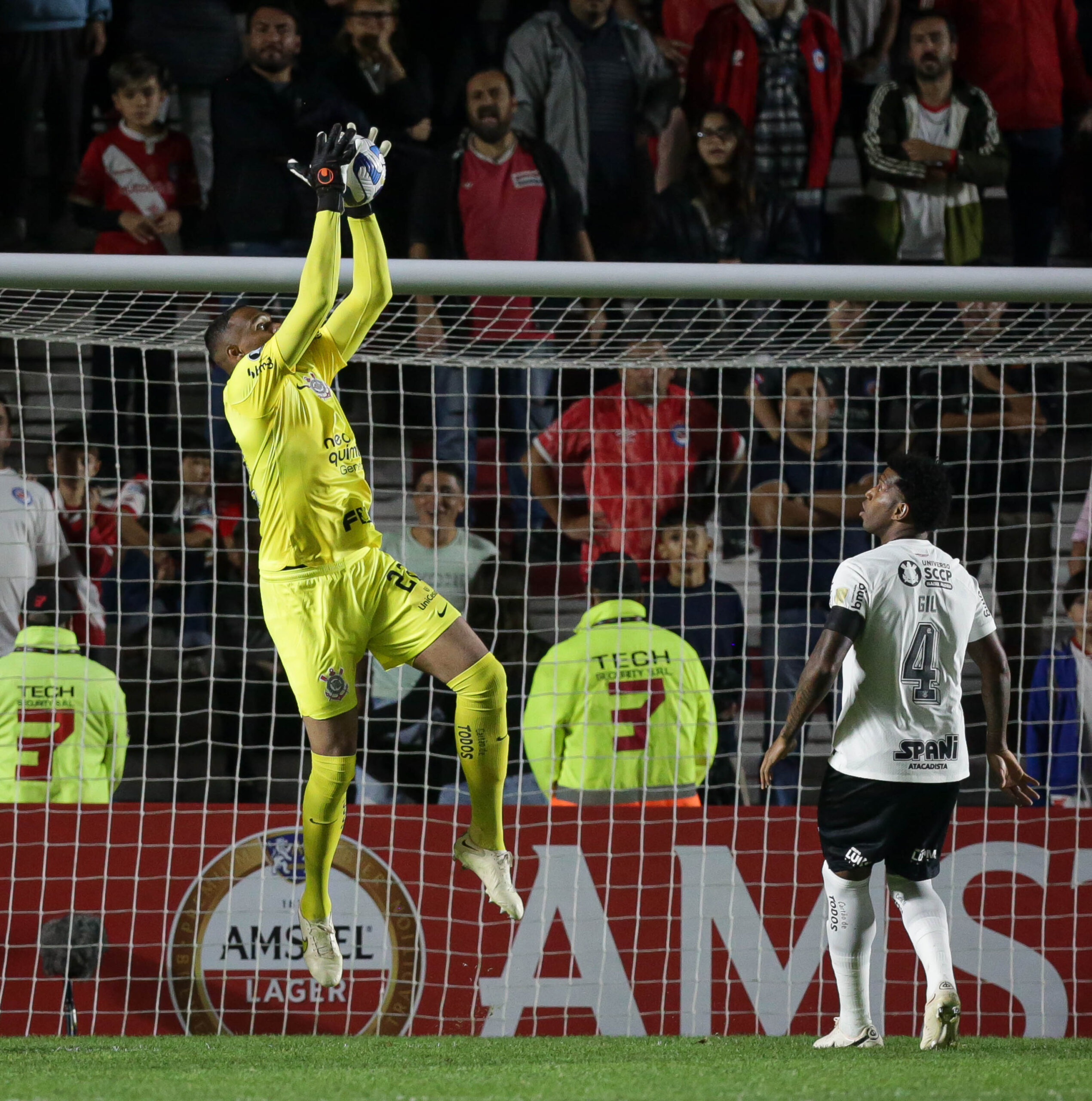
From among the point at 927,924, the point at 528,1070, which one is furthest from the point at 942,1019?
the point at 528,1070

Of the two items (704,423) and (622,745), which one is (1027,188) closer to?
(704,423)

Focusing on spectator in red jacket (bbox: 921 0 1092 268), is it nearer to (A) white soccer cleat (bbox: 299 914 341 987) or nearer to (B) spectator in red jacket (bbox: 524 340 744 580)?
(B) spectator in red jacket (bbox: 524 340 744 580)

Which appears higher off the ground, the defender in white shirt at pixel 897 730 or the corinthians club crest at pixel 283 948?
the defender in white shirt at pixel 897 730

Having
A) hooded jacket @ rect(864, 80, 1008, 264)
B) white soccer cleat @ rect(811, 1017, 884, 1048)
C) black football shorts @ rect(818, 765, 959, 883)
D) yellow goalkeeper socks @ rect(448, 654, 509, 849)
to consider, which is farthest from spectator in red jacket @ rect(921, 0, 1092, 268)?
yellow goalkeeper socks @ rect(448, 654, 509, 849)

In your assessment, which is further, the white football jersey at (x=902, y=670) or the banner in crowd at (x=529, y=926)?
the banner in crowd at (x=529, y=926)

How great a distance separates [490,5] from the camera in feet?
31.6

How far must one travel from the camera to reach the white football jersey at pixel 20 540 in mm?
6762

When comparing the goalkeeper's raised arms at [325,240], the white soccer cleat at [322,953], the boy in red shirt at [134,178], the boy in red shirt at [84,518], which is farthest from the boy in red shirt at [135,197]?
the white soccer cleat at [322,953]

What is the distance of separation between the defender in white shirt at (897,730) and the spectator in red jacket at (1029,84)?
4.96 m

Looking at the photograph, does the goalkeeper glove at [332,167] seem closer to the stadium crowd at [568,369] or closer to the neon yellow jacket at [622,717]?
the stadium crowd at [568,369]

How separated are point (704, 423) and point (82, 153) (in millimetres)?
4335

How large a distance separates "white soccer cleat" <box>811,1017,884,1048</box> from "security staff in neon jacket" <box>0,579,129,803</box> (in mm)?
3276

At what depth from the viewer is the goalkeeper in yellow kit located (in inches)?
181

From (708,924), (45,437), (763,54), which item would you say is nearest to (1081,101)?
(763,54)
